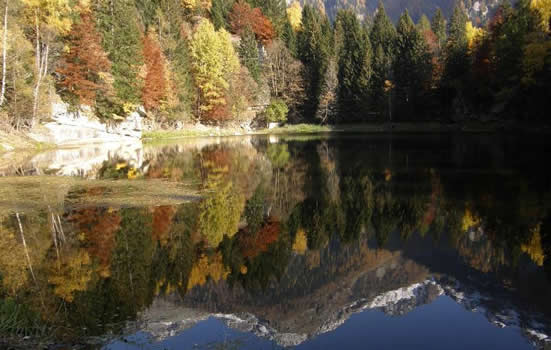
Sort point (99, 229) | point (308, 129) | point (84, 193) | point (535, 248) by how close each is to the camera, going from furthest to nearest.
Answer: point (308, 129) → point (84, 193) → point (99, 229) → point (535, 248)

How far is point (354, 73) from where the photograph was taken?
250ft

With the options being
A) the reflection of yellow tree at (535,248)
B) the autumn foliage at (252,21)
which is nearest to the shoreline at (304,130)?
the autumn foliage at (252,21)

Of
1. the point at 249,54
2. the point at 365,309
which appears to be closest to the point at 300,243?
the point at 365,309

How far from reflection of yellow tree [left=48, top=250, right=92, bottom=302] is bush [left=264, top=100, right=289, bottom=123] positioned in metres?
65.8

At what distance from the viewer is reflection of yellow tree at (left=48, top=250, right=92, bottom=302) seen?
26.1 ft

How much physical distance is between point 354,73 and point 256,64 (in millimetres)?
17308

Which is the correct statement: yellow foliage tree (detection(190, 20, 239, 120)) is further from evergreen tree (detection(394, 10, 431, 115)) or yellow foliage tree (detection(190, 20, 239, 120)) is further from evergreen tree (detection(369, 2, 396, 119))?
evergreen tree (detection(394, 10, 431, 115))

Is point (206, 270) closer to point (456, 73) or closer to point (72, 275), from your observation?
point (72, 275)

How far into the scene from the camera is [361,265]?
31.8 feet

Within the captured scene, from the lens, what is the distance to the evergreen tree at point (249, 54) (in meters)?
76.6

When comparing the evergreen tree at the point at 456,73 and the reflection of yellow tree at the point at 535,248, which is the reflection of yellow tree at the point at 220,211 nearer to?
the reflection of yellow tree at the point at 535,248

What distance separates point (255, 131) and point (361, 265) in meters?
66.2

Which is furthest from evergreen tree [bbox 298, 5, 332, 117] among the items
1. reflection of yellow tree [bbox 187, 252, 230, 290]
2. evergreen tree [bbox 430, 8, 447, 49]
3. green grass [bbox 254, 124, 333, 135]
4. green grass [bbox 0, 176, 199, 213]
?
reflection of yellow tree [bbox 187, 252, 230, 290]

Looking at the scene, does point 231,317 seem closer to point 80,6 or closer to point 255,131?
point 80,6
